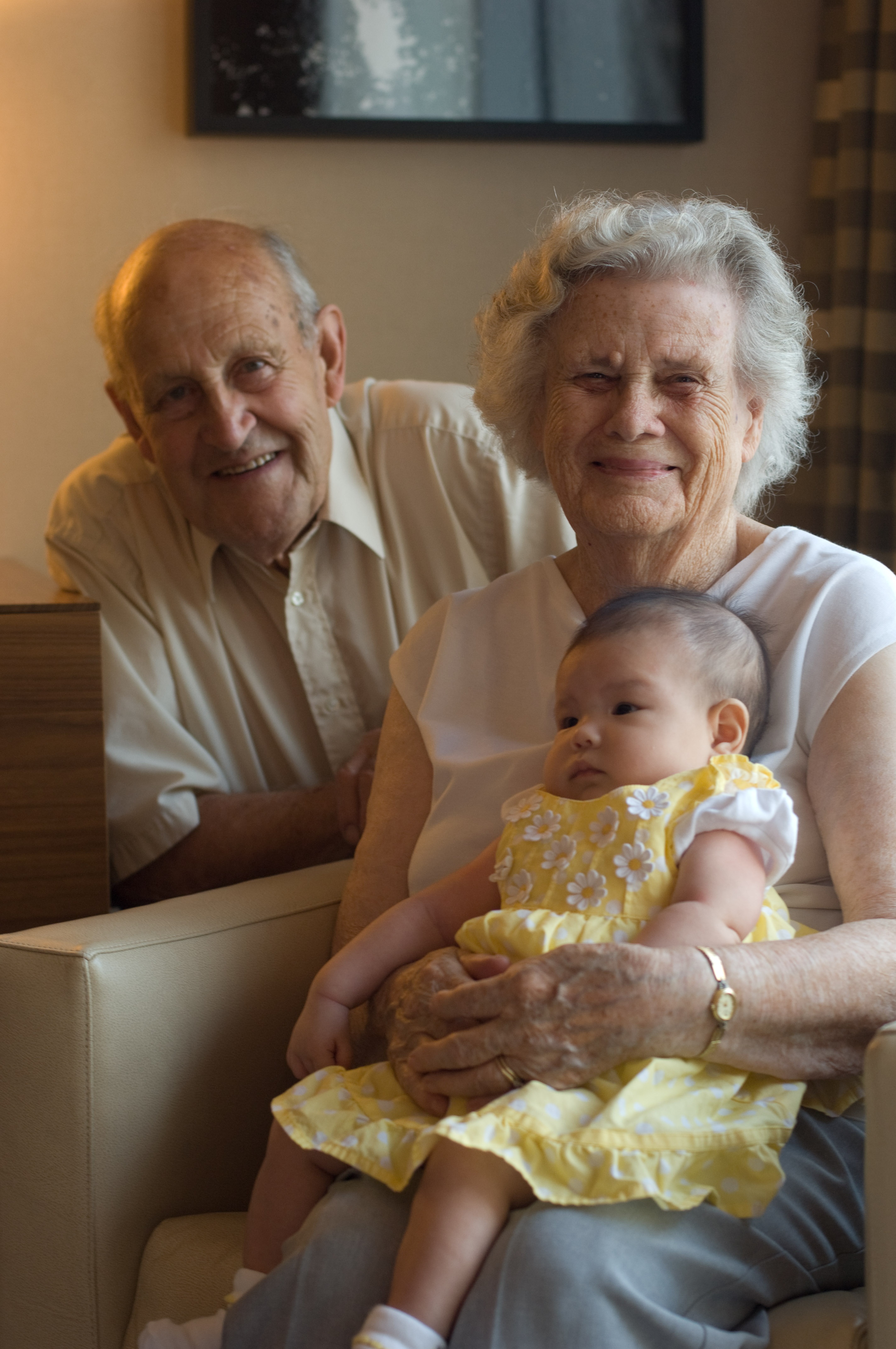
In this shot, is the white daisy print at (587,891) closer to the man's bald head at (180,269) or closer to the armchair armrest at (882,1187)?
the armchair armrest at (882,1187)

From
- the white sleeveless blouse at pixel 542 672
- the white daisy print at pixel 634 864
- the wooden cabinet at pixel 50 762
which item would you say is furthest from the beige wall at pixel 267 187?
the white daisy print at pixel 634 864

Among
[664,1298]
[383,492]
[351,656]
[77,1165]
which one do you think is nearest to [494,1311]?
[664,1298]

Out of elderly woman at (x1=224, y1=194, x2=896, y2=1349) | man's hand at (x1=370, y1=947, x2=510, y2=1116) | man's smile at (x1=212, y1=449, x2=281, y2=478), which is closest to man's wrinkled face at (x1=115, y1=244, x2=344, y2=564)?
man's smile at (x1=212, y1=449, x2=281, y2=478)

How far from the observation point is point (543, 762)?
1475 mm

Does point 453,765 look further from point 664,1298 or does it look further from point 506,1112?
point 664,1298

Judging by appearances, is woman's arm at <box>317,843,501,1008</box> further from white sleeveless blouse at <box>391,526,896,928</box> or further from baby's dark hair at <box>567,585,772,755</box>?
baby's dark hair at <box>567,585,772,755</box>

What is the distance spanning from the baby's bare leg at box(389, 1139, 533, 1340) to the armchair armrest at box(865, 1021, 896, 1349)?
0.28 m

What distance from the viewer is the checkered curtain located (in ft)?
9.05

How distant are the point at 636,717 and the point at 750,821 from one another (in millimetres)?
156

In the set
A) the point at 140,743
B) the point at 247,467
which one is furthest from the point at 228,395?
the point at 140,743

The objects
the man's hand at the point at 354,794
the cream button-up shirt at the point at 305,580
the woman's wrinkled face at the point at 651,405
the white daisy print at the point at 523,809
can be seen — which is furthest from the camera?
the cream button-up shirt at the point at 305,580

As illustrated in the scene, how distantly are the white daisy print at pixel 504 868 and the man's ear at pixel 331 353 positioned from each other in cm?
114

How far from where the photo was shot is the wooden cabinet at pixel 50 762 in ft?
5.79

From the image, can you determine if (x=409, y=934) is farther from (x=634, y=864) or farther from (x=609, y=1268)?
(x=609, y=1268)
